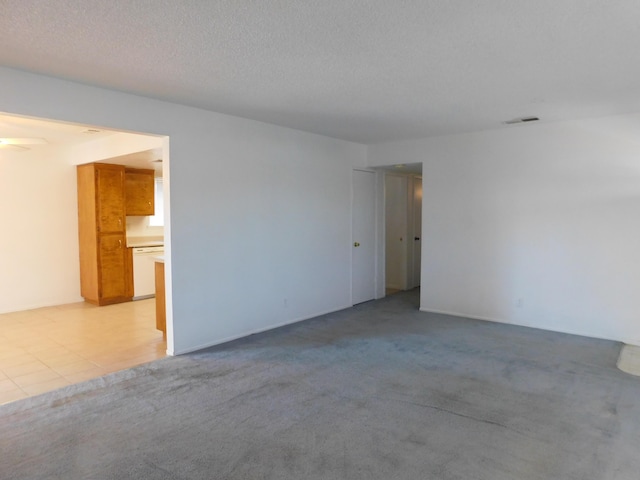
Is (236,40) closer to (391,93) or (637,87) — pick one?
(391,93)

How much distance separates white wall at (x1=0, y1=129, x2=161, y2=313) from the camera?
6.16 metres

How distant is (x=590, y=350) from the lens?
14.4ft

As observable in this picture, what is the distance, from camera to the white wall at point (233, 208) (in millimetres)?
3683

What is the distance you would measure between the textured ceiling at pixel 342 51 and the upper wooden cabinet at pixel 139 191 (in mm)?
3499

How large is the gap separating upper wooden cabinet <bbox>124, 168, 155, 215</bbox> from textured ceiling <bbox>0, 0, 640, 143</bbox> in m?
3.50

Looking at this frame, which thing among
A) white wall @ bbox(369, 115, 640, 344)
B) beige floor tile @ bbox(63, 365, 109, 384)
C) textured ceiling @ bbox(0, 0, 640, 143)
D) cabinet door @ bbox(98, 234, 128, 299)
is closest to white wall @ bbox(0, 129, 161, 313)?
cabinet door @ bbox(98, 234, 128, 299)

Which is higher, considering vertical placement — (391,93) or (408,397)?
(391,93)

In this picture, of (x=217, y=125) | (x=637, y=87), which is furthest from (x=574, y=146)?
(x=217, y=125)

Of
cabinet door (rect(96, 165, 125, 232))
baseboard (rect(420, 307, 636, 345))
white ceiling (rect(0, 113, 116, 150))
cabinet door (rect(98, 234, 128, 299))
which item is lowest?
baseboard (rect(420, 307, 636, 345))

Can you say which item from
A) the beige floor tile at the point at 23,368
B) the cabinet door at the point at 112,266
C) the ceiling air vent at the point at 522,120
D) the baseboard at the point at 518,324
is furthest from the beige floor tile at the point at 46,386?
the ceiling air vent at the point at 522,120

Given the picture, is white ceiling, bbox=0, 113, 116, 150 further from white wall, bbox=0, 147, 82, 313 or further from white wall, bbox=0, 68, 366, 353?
white wall, bbox=0, 68, 366, 353

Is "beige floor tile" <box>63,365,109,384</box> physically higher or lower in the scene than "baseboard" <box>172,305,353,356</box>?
Answer: lower

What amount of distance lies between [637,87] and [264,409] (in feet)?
13.6

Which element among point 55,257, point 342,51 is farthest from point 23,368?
point 342,51
